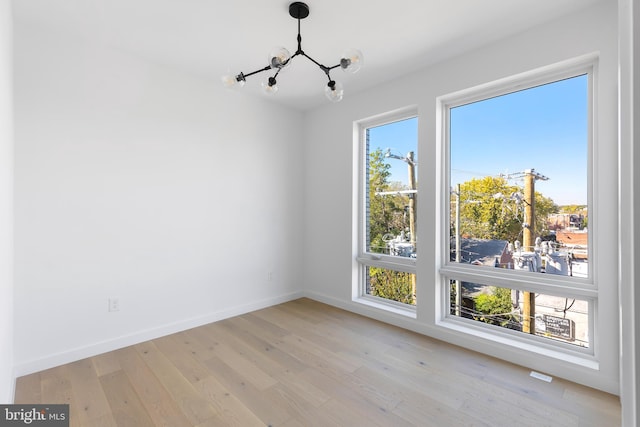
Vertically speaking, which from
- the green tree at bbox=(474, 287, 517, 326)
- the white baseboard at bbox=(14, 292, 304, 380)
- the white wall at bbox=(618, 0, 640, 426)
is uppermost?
the white wall at bbox=(618, 0, 640, 426)

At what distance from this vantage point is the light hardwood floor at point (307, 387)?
6.04 ft

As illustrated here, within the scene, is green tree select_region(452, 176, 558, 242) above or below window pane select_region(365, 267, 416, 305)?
above

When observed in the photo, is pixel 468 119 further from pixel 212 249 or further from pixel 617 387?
pixel 212 249

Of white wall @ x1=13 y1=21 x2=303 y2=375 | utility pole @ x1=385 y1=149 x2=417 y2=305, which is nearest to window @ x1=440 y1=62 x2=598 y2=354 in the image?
utility pole @ x1=385 y1=149 x2=417 y2=305

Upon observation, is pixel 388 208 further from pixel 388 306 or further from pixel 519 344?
pixel 519 344

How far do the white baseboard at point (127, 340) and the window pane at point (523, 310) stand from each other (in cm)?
224

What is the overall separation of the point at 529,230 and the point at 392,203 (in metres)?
1.34

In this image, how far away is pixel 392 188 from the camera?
3486mm

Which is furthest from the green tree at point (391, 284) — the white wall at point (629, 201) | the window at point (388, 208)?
the white wall at point (629, 201)

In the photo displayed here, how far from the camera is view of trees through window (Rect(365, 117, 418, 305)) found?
330cm

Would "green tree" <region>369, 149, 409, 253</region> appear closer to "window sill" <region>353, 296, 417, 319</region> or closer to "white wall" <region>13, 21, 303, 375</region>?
"window sill" <region>353, 296, 417, 319</region>

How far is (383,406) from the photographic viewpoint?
6.37ft

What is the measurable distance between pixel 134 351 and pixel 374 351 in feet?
6.78

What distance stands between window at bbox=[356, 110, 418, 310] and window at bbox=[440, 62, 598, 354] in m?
0.39
